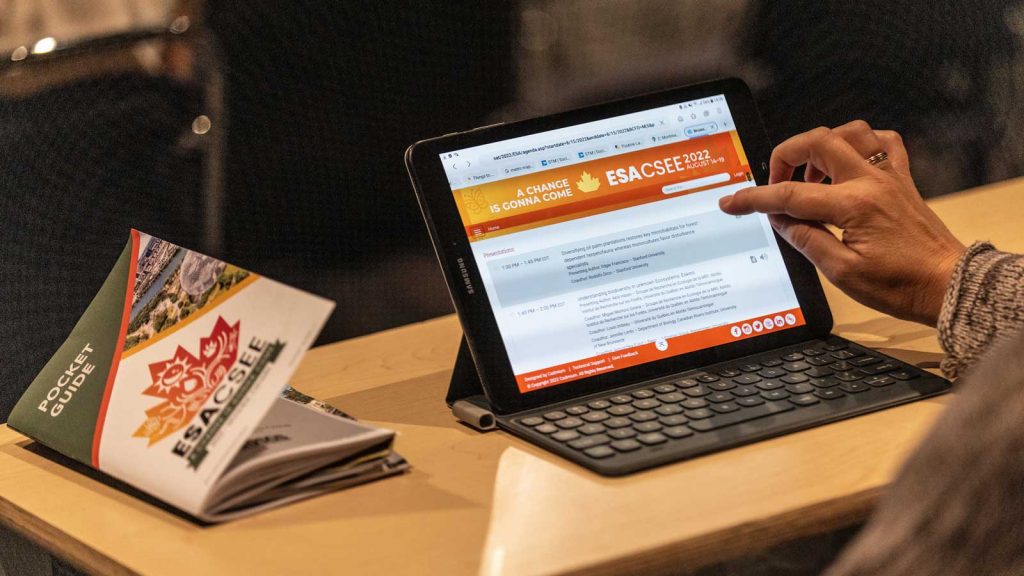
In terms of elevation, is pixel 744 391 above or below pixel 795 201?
below

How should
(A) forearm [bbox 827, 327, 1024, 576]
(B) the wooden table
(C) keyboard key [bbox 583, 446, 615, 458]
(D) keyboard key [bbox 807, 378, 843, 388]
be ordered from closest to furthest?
(A) forearm [bbox 827, 327, 1024, 576] < (B) the wooden table < (C) keyboard key [bbox 583, 446, 615, 458] < (D) keyboard key [bbox 807, 378, 843, 388]

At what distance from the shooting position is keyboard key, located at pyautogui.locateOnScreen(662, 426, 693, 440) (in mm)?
889

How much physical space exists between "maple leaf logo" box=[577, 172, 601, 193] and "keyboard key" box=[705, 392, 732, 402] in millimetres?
221

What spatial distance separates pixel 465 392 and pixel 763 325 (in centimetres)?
28

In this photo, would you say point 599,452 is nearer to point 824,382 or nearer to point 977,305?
point 824,382

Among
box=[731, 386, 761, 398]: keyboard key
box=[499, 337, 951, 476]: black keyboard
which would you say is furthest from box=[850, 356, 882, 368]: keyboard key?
box=[731, 386, 761, 398]: keyboard key

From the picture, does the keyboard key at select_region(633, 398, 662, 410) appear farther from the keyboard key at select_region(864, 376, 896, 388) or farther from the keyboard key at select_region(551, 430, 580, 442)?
the keyboard key at select_region(864, 376, 896, 388)

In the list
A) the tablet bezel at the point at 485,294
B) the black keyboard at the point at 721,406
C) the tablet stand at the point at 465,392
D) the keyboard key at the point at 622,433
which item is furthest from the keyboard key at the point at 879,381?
the tablet stand at the point at 465,392

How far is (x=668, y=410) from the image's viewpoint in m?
0.94

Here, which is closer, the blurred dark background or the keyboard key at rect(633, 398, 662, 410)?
the keyboard key at rect(633, 398, 662, 410)

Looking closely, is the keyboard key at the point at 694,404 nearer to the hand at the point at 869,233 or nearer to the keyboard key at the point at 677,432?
the keyboard key at the point at 677,432

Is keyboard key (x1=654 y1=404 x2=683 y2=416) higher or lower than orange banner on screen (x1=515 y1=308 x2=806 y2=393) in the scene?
lower

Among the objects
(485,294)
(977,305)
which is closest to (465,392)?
(485,294)

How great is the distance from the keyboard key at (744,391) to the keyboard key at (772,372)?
0.03 m
